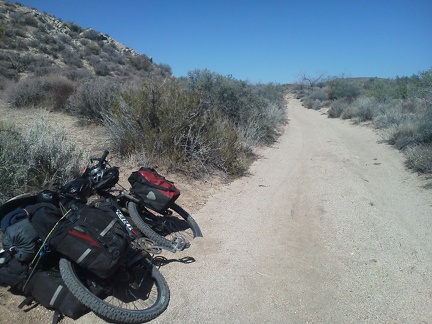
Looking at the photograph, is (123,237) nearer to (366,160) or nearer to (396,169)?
(396,169)

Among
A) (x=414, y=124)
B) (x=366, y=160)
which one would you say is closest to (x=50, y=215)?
(x=366, y=160)

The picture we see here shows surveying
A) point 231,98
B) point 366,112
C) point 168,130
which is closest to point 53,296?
point 168,130

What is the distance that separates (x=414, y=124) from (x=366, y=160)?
2894mm

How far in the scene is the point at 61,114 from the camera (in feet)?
32.7

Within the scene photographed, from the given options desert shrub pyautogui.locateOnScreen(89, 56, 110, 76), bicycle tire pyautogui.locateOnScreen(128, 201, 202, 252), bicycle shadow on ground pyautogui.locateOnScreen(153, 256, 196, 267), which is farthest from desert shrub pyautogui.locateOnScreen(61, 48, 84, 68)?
bicycle shadow on ground pyautogui.locateOnScreen(153, 256, 196, 267)

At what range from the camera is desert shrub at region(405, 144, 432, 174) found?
295 inches

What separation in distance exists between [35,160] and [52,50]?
2155cm

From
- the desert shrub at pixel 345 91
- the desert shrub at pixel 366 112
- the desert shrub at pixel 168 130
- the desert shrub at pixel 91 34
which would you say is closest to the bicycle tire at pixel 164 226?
the desert shrub at pixel 168 130

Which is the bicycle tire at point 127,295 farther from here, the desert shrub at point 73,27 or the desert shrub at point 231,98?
the desert shrub at point 73,27

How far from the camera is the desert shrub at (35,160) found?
4145mm

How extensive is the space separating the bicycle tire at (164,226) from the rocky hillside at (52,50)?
1299cm

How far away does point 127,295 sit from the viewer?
3.06 m

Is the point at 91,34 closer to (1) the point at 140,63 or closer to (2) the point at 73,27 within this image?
(2) the point at 73,27

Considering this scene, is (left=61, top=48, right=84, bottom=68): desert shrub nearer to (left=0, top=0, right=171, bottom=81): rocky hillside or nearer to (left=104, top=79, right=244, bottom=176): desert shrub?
(left=0, top=0, right=171, bottom=81): rocky hillside
